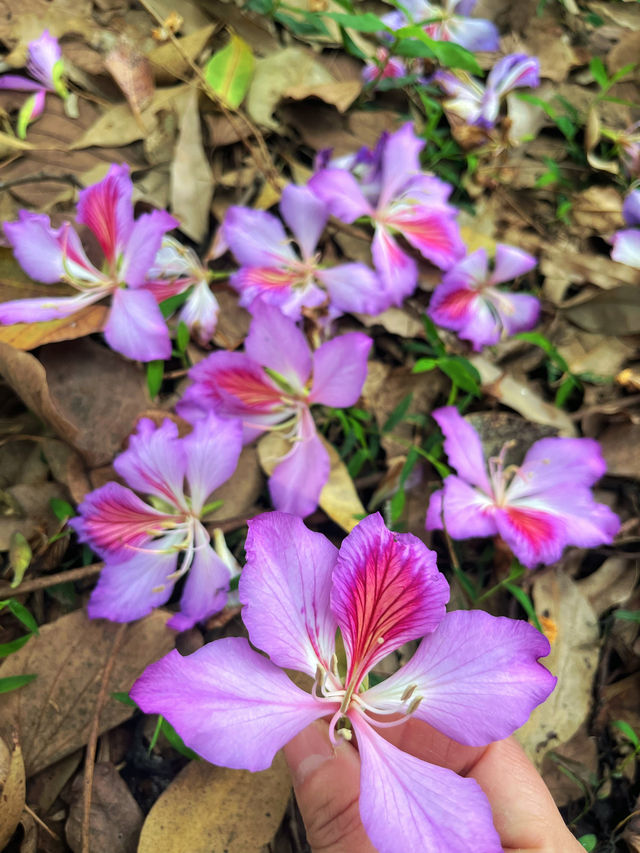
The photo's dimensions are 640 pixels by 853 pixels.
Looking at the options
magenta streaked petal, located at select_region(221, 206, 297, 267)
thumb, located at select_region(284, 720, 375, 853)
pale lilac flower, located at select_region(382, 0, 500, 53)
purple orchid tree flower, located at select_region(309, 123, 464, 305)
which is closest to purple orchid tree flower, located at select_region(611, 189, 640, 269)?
purple orchid tree flower, located at select_region(309, 123, 464, 305)

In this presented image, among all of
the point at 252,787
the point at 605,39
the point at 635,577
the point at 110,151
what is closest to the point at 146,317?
the point at 110,151

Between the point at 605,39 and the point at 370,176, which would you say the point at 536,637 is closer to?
the point at 370,176

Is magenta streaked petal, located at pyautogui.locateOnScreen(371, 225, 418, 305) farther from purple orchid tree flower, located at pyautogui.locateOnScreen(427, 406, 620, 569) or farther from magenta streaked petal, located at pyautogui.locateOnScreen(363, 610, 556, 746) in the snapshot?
magenta streaked petal, located at pyautogui.locateOnScreen(363, 610, 556, 746)

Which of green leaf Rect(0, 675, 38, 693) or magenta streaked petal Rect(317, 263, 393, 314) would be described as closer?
green leaf Rect(0, 675, 38, 693)

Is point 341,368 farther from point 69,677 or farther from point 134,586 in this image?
point 69,677

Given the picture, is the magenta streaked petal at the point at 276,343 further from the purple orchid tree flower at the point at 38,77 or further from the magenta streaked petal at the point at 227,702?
the purple orchid tree flower at the point at 38,77
